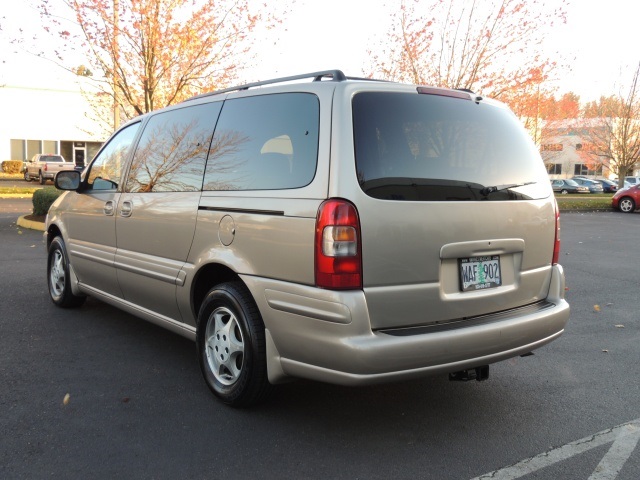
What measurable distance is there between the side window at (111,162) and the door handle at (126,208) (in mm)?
298

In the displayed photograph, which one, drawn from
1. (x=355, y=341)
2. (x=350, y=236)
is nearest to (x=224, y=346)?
(x=355, y=341)

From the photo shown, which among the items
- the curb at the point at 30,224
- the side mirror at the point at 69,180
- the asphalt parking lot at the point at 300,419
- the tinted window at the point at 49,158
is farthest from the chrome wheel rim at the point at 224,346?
the tinted window at the point at 49,158

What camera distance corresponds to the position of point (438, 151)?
10.6 ft

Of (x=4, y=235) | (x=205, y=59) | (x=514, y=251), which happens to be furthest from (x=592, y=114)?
(x=514, y=251)

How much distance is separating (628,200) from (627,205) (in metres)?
0.21

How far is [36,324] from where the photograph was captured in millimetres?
5266

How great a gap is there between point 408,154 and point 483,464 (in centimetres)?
162

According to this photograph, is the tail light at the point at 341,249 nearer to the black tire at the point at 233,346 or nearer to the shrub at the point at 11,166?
the black tire at the point at 233,346

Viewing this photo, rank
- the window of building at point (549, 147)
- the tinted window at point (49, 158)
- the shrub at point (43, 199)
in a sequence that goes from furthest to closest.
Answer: the window of building at point (549, 147) < the tinted window at point (49, 158) < the shrub at point (43, 199)

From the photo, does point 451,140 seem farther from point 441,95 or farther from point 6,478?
point 6,478

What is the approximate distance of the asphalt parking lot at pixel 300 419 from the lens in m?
2.89

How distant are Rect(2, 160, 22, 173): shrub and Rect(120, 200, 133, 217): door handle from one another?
40294 millimetres

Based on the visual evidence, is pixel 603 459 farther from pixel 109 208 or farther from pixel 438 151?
pixel 109 208

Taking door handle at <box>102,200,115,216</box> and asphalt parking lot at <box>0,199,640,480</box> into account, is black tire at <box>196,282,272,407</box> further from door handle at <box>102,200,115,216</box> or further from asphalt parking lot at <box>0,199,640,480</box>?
door handle at <box>102,200,115,216</box>
